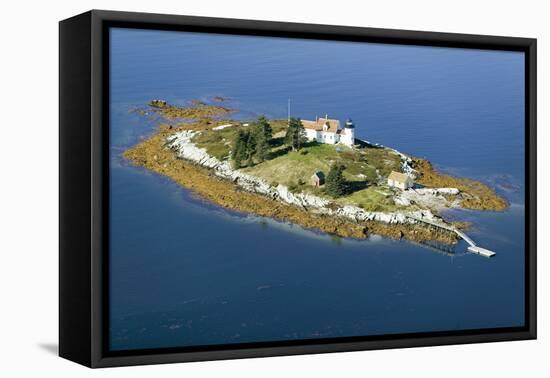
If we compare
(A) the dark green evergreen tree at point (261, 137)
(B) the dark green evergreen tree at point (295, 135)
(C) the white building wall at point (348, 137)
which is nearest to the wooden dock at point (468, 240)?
(C) the white building wall at point (348, 137)

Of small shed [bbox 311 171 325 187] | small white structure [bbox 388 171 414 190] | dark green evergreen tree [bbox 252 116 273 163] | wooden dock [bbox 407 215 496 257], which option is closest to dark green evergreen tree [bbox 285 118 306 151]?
dark green evergreen tree [bbox 252 116 273 163]

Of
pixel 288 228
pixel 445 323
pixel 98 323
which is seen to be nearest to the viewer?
pixel 98 323

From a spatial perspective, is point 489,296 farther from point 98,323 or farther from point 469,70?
point 98,323

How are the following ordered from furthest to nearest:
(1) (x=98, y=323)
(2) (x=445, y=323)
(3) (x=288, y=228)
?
(2) (x=445, y=323) → (3) (x=288, y=228) → (1) (x=98, y=323)

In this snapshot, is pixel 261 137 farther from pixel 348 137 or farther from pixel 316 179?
pixel 348 137

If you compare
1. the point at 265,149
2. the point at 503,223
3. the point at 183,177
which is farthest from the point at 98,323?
the point at 503,223

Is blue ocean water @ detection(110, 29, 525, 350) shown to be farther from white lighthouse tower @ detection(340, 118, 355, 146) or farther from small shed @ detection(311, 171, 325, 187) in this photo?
small shed @ detection(311, 171, 325, 187)
